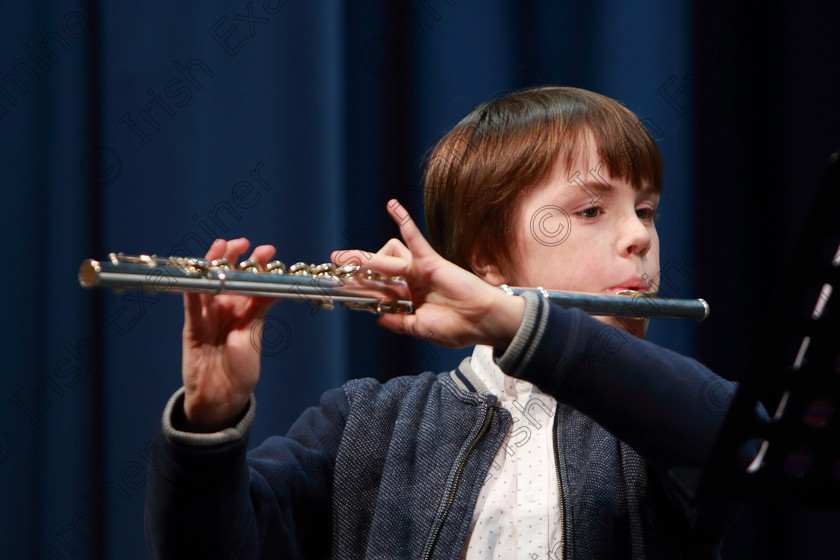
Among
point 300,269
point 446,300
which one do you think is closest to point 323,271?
point 300,269

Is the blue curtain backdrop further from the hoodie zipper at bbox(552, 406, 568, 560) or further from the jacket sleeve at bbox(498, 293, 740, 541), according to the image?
the jacket sleeve at bbox(498, 293, 740, 541)

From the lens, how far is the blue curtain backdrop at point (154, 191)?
3.46 ft

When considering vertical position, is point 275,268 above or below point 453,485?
above

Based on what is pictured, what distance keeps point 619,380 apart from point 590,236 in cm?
26

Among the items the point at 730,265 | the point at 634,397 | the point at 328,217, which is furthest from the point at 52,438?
the point at 730,265

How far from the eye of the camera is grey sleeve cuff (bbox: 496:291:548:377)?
0.60 metres

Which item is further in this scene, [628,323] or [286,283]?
[628,323]

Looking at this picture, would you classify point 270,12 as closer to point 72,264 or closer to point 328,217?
point 328,217

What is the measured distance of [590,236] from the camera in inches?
33.3

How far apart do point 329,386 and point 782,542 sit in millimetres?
777

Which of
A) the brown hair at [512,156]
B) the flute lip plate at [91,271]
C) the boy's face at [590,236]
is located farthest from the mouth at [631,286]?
the flute lip plate at [91,271]

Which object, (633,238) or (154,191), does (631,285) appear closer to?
(633,238)

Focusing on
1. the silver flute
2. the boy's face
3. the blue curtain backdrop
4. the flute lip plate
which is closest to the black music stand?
the silver flute

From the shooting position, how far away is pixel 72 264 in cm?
108
